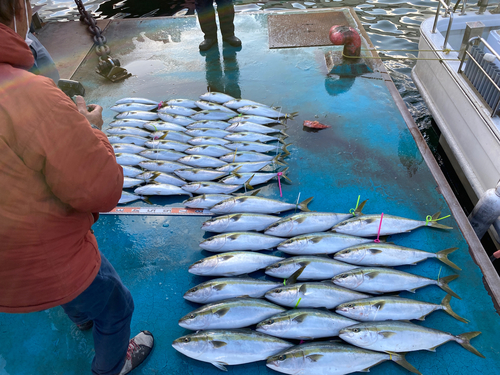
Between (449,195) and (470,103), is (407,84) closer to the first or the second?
(470,103)

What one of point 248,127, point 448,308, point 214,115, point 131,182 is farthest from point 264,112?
point 448,308

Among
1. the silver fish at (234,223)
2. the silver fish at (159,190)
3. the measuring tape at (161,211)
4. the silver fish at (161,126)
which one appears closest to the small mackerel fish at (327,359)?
the silver fish at (234,223)

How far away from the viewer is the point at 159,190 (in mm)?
3551

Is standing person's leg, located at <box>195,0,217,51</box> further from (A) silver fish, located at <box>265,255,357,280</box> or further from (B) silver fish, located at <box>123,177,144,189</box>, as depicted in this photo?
(A) silver fish, located at <box>265,255,357,280</box>

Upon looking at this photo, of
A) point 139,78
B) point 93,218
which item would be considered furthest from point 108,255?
point 139,78

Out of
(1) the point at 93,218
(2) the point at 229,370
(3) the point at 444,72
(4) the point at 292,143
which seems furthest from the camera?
(3) the point at 444,72

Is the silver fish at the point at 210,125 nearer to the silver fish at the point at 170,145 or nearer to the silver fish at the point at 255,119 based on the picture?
the silver fish at the point at 255,119

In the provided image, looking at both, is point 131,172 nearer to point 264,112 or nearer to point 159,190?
point 159,190

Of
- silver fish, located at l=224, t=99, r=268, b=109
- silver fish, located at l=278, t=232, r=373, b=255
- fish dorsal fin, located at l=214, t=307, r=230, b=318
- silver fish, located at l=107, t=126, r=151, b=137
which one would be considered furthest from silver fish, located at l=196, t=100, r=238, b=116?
fish dorsal fin, located at l=214, t=307, r=230, b=318

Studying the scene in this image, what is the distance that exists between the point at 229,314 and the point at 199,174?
183 centimetres

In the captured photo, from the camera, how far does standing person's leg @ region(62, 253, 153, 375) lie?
1767 mm

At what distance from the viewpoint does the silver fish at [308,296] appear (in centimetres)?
241

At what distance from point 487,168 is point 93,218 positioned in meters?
4.47

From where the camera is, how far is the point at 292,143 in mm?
4188
